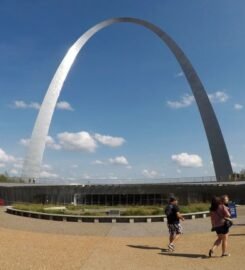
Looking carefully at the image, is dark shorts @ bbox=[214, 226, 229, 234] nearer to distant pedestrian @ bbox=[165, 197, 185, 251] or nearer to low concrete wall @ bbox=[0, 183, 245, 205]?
distant pedestrian @ bbox=[165, 197, 185, 251]

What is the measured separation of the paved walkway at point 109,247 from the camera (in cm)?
942

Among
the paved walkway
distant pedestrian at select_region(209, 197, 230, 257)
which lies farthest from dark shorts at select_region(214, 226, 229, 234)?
the paved walkway

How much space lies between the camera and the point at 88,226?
18.0 m

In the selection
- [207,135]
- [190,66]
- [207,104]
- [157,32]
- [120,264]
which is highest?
[157,32]

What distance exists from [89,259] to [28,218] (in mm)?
12511

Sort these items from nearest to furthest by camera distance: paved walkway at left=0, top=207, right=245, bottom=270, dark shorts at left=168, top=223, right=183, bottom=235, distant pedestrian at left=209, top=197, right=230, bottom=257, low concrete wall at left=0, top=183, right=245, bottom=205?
paved walkway at left=0, top=207, right=245, bottom=270
distant pedestrian at left=209, top=197, right=230, bottom=257
dark shorts at left=168, top=223, right=183, bottom=235
low concrete wall at left=0, top=183, right=245, bottom=205

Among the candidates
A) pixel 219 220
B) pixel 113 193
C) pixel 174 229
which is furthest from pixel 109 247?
pixel 113 193

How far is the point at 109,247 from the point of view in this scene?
39.7 feet

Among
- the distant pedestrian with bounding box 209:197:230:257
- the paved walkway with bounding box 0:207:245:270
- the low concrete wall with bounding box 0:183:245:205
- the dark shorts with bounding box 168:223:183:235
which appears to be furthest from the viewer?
the low concrete wall with bounding box 0:183:245:205

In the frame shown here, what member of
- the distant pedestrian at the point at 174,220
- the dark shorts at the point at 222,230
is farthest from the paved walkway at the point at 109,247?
the dark shorts at the point at 222,230

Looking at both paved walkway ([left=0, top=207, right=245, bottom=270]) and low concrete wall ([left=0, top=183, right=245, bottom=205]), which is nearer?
paved walkway ([left=0, top=207, right=245, bottom=270])

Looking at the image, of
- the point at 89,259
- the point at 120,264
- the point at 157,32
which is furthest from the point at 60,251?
the point at 157,32

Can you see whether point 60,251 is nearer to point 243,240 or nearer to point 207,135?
point 243,240

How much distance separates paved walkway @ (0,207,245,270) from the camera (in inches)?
371
